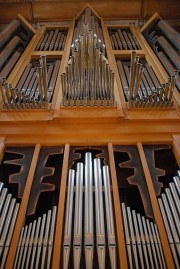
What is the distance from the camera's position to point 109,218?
2.87 metres

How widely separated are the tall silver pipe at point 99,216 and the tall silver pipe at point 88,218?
5 cm

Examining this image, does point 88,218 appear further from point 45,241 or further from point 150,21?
point 150,21

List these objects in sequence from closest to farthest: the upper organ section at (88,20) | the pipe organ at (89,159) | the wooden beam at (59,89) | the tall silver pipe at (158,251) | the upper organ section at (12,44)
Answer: the tall silver pipe at (158,251)
the pipe organ at (89,159)
the wooden beam at (59,89)
the upper organ section at (12,44)
the upper organ section at (88,20)

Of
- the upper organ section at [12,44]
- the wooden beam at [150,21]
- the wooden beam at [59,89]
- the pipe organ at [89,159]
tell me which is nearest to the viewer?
the pipe organ at [89,159]

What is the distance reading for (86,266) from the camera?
2.48 m

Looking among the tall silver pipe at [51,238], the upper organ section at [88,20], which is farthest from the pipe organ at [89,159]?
the upper organ section at [88,20]

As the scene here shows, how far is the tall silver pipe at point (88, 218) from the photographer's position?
8.36 feet

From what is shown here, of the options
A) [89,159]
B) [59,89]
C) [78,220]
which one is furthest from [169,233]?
[59,89]

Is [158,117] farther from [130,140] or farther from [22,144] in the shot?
[22,144]

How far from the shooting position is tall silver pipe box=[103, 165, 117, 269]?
2.57 meters

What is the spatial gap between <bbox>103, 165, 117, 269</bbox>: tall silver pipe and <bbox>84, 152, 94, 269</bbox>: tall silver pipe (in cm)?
14

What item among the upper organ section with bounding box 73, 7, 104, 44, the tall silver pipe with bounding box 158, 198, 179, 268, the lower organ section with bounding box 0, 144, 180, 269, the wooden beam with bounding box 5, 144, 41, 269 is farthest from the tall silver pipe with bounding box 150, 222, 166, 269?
the upper organ section with bounding box 73, 7, 104, 44

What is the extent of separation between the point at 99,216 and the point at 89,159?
904 millimetres

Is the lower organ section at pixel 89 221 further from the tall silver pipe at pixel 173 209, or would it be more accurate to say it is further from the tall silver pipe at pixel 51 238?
the tall silver pipe at pixel 173 209
